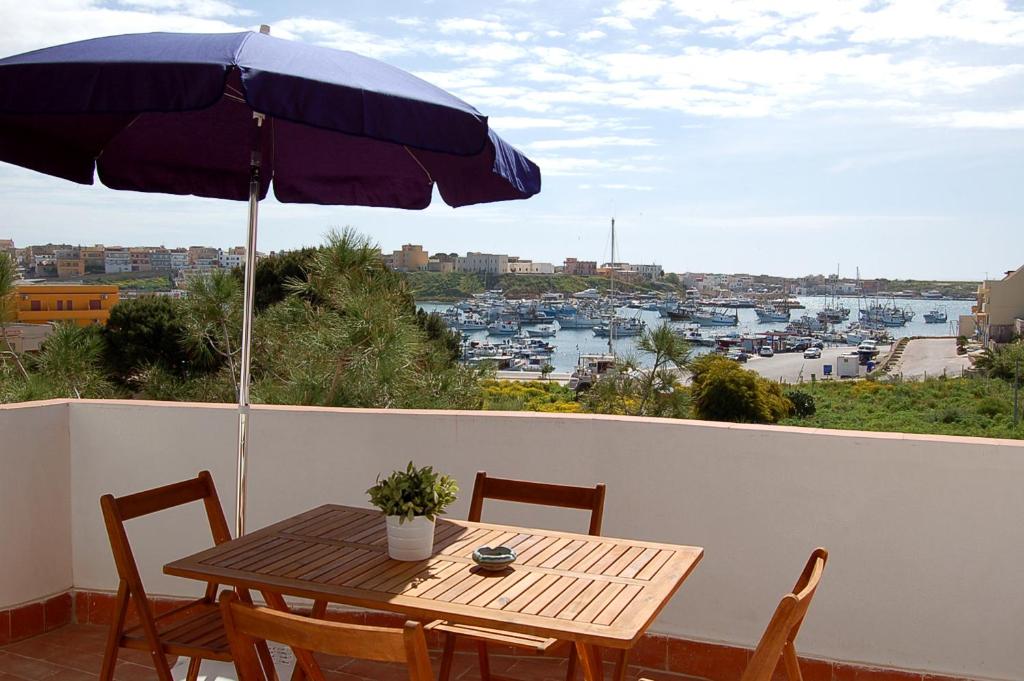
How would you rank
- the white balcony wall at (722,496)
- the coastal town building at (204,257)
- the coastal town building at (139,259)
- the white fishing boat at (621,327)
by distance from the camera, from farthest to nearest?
the coastal town building at (139,259) → the white fishing boat at (621,327) → the coastal town building at (204,257) → the white balcony wall at (722,496)

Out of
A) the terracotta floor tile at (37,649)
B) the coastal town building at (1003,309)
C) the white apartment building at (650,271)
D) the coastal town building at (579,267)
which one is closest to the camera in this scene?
the terracotta floor tile at (37,649)

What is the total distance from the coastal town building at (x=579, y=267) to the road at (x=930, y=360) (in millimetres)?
8789

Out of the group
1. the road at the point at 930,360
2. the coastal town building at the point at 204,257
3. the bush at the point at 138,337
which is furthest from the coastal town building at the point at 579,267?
the road at the point at 930,360

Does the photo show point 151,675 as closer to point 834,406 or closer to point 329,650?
point 329,650

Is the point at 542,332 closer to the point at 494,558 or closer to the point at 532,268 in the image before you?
the point at 532,268

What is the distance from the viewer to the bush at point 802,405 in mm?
18328

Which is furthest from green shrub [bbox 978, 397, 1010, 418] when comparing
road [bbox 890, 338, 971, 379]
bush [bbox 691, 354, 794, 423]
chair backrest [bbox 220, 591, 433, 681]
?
chair backrest [bbox 220, 591, 433, 681]

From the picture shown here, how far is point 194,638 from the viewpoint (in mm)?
2584

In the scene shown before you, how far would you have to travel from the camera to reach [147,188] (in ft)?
11.3

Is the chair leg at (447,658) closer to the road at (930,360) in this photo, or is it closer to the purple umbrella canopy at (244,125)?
the purple umbrella canopy at (244,125)

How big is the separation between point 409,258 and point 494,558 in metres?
10.5

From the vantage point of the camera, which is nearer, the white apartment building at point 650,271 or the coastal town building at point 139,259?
the coastal town building at point 139,259

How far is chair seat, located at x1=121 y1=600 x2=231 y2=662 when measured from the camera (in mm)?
2502

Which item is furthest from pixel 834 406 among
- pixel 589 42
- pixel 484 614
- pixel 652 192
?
pixel 484 614
